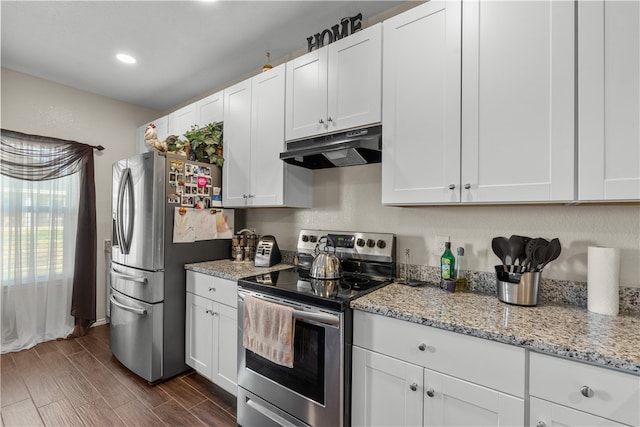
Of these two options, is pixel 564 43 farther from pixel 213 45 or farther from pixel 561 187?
pixel 213 45

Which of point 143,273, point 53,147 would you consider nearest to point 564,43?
point 143,273

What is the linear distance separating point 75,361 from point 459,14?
3886mm

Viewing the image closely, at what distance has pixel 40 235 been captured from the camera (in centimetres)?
316

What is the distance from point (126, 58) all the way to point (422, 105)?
106 inches

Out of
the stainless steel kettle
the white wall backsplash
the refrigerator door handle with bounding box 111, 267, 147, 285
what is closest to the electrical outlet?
the white wall backsplash

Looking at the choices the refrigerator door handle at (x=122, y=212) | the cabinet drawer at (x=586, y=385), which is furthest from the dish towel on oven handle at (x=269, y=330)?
the refrigerator door handle at (x=122, y=212)

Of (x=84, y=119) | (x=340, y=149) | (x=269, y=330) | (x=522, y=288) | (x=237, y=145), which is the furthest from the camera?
(x=84, y=119)

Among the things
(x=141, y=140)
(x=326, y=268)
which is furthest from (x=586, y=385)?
(x=141, y=140)

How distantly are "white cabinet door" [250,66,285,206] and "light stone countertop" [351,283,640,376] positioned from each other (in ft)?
3.74

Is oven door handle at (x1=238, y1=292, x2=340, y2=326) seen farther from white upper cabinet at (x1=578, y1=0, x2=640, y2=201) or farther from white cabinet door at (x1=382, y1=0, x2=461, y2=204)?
white upper cabinet at (x1=578, y1=0, x2=640, y2=201)

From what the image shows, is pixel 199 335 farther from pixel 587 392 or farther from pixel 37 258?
pixel 587 392

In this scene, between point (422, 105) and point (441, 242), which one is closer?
point (422, 105)

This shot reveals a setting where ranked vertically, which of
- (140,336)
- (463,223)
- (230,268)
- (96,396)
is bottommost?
(96,396)

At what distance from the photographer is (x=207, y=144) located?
275 cm
